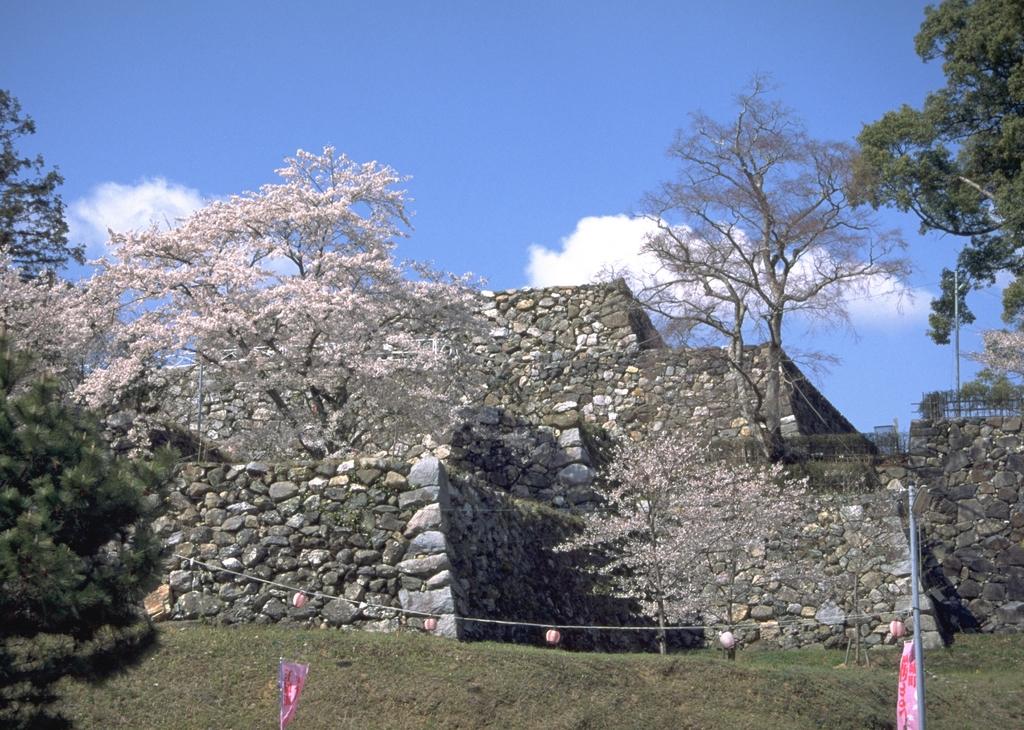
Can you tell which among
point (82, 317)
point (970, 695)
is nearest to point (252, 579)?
point (82, 317)

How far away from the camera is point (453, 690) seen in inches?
538

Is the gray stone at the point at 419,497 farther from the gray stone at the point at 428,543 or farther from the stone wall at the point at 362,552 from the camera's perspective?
the gray stone at the point at 428,543

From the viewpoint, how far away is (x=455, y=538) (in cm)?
1638

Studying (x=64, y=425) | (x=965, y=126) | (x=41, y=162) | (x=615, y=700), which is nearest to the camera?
(x=64, y=425)

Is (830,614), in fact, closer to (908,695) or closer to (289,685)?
(908,695)

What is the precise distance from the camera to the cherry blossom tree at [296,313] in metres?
Answer: 19.3

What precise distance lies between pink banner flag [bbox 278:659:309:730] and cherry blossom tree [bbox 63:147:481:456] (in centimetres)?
724

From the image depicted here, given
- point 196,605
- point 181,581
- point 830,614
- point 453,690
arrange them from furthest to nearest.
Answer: point 830,614 < point 181,581 < point 196,605 < point 453,690

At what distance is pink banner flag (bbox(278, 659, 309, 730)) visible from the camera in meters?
11.9

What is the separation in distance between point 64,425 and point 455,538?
647cm

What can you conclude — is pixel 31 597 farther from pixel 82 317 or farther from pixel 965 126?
pixel 965 126

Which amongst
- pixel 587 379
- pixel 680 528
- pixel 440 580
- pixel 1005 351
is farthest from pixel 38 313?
pixel 1005 351

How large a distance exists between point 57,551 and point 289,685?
2.86m

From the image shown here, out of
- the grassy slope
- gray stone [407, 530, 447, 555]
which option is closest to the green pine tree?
the grassy slope
